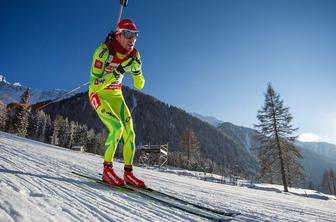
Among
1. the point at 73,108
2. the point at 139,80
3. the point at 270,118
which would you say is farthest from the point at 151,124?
the point at 139,80

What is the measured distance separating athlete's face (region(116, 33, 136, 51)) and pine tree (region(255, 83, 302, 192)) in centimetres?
2471

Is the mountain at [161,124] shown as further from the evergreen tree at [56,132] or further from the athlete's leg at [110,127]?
the athlete's leg at [110,127]

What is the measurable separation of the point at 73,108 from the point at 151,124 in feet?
182

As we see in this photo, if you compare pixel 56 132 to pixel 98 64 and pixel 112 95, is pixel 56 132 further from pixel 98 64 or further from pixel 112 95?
pixel 98 64

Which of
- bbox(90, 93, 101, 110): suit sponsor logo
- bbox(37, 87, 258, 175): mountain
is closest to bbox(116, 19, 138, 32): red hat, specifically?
bbox(90, 93, 101, 110): suit sponsor logo

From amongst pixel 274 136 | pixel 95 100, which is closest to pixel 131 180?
pixel 95 100

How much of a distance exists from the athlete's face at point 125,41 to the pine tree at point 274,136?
81.1ft

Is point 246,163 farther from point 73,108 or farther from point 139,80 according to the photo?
point 139,80

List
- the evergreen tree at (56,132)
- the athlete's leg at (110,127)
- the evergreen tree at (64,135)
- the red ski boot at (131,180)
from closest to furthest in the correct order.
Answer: the red ski boot at (131,180) → the athlete's leg at (110,127) → the evergreen tree at (56,132) → the evergreen tree at (64,135)

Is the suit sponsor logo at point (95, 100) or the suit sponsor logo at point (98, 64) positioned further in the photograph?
the suit sponsor logo at point (95, 100)

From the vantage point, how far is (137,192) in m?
3.34

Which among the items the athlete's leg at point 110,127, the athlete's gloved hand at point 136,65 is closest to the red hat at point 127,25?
the athlete's gloved hand at point 136,65

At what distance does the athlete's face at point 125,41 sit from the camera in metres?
4.32

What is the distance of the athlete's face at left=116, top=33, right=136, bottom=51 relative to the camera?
4.32 m
